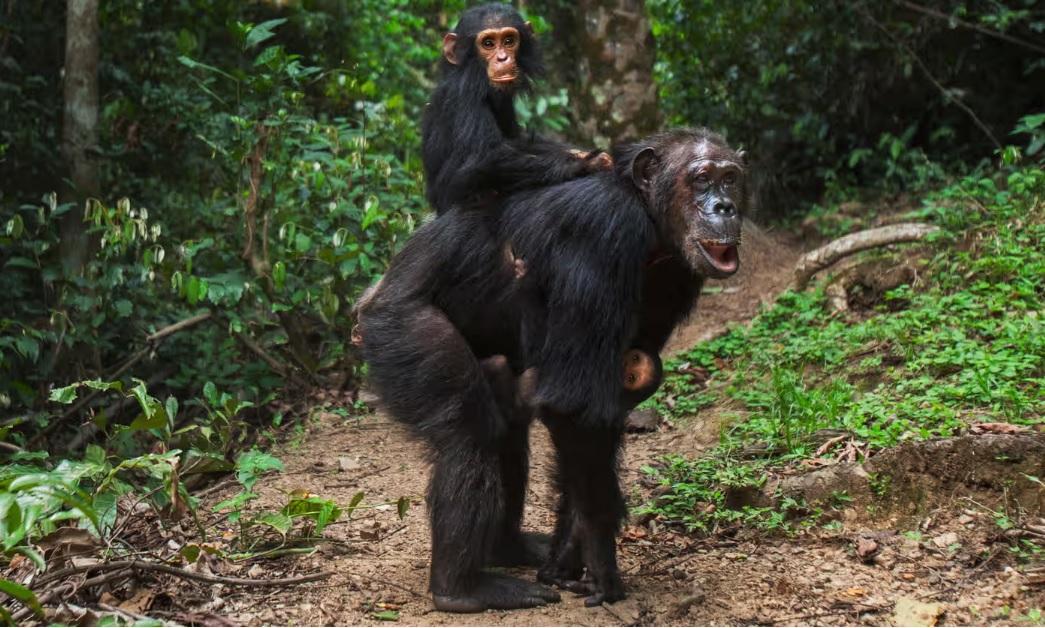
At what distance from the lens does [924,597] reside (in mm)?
4625

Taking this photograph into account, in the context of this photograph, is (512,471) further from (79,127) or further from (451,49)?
(79,127)

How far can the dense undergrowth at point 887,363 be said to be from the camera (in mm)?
5766

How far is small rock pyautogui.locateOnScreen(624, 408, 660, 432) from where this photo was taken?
7211 mm

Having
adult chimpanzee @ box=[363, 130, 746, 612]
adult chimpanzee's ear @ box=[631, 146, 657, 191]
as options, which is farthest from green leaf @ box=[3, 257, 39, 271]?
adult chimpanzee's ear @ box=[631, 146, 657, 191]

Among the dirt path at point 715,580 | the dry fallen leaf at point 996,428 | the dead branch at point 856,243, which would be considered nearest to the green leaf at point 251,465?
the dirt path at point 715,580

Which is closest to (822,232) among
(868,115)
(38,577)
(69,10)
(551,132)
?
(868,115)

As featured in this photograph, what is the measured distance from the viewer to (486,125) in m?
5.71

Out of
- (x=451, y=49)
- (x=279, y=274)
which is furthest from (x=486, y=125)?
(x=279, y=274)

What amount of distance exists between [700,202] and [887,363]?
2784 mm

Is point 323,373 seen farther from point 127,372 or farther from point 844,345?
point 844,345

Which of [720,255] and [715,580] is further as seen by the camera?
[715,580]

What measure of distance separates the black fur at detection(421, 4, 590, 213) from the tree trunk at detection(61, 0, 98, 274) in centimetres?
340

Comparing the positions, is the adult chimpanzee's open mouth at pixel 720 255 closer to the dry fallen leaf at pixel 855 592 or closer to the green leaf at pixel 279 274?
the dry fallen leaf at pixel 855 592

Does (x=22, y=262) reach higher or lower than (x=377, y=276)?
lower
